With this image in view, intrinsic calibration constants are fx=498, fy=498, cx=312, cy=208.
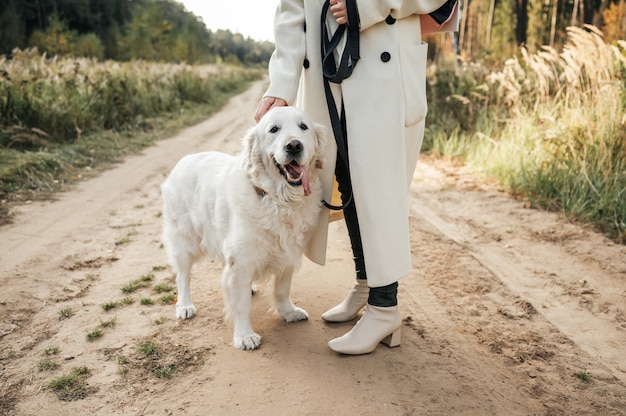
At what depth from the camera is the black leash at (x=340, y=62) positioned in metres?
2.54

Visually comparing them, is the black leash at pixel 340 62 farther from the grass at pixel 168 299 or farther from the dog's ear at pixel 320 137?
the grass at pixel 168 299

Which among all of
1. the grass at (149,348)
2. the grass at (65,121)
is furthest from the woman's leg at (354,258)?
the grass at (65,121)

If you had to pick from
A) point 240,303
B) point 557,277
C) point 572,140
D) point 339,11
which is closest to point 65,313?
point 240,303

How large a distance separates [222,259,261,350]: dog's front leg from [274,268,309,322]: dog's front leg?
30 centimetres

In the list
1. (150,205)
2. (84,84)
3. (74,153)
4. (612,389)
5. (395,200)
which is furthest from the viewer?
(84,84)

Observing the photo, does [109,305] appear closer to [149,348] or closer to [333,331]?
[149,348]

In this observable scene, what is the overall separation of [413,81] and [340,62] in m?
0.39

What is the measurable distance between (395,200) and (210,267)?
2.14m

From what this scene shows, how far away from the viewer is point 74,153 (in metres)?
7.93

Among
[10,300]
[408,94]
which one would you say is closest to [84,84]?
[10,300]

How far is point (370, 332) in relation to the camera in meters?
2.73

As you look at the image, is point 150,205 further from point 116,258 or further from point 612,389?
point 612,389

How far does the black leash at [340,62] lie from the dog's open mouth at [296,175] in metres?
0.21

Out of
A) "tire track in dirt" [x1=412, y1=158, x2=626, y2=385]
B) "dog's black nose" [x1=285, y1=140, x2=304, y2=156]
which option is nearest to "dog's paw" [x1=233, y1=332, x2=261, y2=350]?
"dog's black nose" [x1=285, y1=140, x2=304, y2=156]
